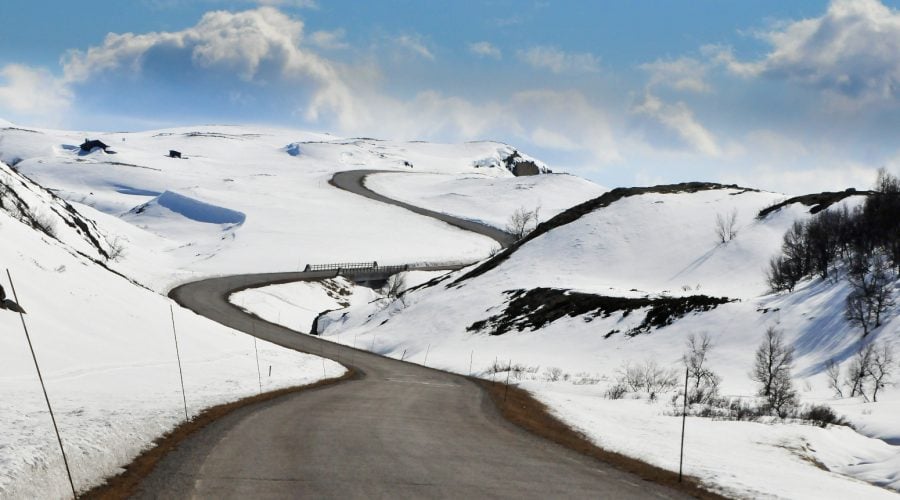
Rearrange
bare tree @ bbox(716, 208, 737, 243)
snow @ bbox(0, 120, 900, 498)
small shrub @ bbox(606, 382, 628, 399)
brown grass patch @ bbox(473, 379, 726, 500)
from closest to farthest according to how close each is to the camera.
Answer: brown grass patch @ bbox(473, 379, 726, 500) < snow @ bbox(0, 120, 900, 498) < small shrub @ bbox(606, 382, 628, 399) < bare tree @ bbox(716, 208, 737, 243)

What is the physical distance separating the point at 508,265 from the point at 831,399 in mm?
52081

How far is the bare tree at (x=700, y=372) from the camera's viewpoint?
33.4 metres

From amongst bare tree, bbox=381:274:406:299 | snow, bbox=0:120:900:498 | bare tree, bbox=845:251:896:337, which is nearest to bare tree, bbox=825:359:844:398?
snow, bbox=0:120:900:498

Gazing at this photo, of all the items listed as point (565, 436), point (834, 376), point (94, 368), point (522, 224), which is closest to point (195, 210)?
point (522, 224)

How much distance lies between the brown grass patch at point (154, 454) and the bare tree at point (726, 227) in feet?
207

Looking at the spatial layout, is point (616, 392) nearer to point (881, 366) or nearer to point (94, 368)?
point (881, 366)

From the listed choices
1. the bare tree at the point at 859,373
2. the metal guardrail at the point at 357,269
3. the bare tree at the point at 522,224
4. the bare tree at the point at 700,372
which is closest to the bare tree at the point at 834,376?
the bare tree at the point at 859,373

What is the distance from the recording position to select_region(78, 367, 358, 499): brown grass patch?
12.9m

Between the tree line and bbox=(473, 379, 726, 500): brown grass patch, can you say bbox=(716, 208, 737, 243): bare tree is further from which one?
bbox=(473, 379, 726, 500): brown grass patch

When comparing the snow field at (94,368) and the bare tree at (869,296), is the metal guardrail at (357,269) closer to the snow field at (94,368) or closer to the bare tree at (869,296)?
the snow field at (94,368)

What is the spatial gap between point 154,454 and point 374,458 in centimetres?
473

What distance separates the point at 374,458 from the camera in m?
15.9

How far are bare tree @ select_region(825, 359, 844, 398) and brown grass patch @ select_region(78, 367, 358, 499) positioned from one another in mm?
26839

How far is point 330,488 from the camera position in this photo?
13.2 metres
